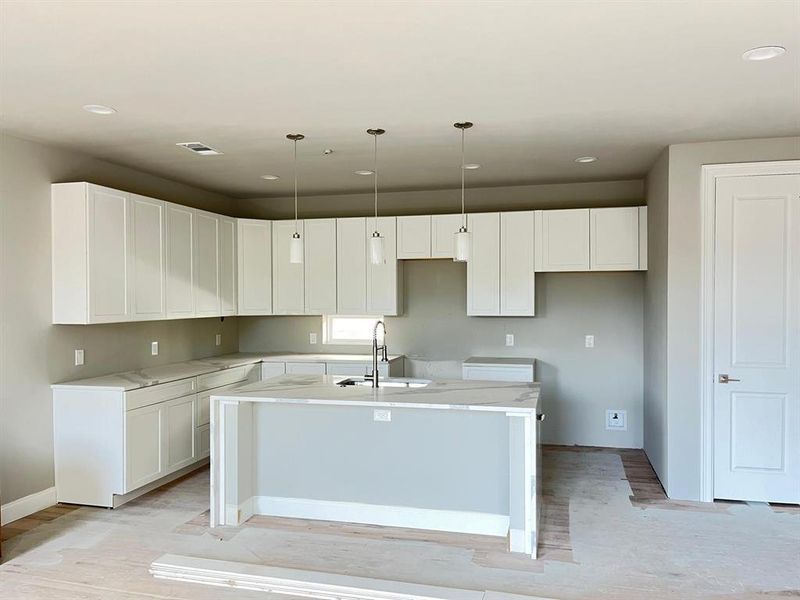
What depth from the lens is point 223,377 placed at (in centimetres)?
523

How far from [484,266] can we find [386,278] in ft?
3.13

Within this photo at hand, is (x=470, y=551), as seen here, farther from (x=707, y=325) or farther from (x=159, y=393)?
(x=159, y=393)

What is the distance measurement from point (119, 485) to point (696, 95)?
425 centimetres

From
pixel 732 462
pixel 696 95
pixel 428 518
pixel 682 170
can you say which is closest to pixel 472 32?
pixel 696 95

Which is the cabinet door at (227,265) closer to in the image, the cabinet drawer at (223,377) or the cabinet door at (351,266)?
the cabinet drawer at (223,377)

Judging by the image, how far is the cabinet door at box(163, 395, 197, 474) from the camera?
4453 mm

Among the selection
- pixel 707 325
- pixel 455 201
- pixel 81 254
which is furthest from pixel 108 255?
pixel 707 325

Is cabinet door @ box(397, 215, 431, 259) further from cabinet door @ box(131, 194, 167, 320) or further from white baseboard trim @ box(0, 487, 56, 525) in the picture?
white baseboard trim @ box(0, 487, 56, 525)

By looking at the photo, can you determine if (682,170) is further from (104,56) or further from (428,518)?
(104,56)

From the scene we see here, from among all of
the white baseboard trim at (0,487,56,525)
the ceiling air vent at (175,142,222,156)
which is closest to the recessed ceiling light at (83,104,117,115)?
the ceiling air vent at (175,142,222,156)

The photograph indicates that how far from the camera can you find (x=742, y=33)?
239cm

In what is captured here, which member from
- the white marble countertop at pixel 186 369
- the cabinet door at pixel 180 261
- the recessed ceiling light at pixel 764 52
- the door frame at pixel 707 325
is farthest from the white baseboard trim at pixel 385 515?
the recessed ceiling light at pixel 764 52

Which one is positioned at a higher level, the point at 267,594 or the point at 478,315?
the point at 478,315

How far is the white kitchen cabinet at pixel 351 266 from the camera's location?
578 centimetres
